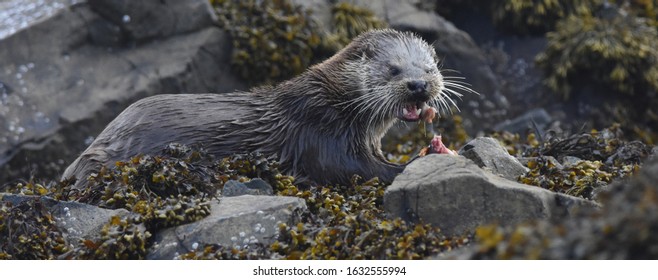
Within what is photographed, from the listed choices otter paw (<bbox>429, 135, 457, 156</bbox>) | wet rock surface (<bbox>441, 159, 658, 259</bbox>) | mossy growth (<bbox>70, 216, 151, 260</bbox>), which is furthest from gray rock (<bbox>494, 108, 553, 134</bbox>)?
wet rock surface (<bbox>441, 159, 658, 259</bbox>)

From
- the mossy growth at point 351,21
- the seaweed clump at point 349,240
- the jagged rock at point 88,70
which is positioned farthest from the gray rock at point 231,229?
the mossy growth at point 351,21

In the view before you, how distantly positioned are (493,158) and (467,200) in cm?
123

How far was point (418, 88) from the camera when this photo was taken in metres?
6.37

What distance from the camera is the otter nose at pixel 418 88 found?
20.9ft

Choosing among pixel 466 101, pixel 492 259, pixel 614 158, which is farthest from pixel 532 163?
pixel 466 101

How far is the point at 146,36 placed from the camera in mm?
9531

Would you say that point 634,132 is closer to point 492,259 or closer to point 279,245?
point 279,245

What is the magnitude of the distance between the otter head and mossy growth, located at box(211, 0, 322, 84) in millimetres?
2924

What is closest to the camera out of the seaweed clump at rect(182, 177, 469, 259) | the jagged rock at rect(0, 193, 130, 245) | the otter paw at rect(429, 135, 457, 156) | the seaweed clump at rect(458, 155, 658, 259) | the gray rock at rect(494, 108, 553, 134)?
the seaweed clump at rect(458, 155, 658, 259)

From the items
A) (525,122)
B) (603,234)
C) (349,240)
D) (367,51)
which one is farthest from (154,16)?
(603,234)

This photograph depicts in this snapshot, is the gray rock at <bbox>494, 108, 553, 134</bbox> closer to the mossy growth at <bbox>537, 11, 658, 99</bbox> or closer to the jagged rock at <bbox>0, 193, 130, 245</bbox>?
the mossy growth at <bbox>537, 11, 658, 99</bbox>

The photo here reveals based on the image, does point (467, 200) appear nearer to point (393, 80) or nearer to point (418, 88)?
point (418, 88)

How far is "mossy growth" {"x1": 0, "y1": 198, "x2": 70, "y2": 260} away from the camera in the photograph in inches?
205

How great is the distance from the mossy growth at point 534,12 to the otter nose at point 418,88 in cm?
478
